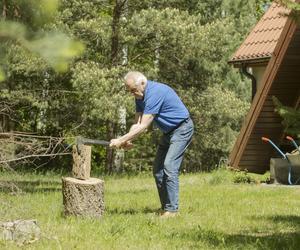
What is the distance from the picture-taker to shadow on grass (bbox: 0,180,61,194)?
719 centimetres

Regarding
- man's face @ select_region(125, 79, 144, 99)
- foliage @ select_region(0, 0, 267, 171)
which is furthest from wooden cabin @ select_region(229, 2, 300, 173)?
man's face @ select_region(125, 79, 144, 99)

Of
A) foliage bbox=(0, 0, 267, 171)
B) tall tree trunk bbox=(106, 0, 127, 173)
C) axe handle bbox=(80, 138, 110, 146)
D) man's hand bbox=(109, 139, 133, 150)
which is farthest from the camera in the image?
tall tree trunk bbox=(106, 0, 127, 173)

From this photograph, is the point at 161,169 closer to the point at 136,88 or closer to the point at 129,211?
the point at 129,211

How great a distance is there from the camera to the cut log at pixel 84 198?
764 cm

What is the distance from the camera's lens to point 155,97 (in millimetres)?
7668

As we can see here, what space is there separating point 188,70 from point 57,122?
4.68 m

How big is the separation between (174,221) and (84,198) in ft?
3.61

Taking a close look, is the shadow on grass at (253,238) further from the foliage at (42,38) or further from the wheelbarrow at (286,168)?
the wheelbarrow at (286,168)

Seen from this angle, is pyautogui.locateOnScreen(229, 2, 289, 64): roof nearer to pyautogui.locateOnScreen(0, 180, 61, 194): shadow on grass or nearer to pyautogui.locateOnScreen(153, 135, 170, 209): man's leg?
pyautogui.locateOnScreen(0, 180, 61, 194): shadow on grass

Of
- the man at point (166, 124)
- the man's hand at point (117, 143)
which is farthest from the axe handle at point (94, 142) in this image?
the man at point (166, 124)

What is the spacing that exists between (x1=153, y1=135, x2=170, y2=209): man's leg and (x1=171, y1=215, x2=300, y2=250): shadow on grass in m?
0.98

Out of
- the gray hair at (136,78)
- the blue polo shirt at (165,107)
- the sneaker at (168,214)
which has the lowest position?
the sneaker at (168,214)

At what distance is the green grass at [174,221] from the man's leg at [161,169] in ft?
0.91

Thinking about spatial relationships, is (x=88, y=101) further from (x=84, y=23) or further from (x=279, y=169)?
(x=279, y=169)
